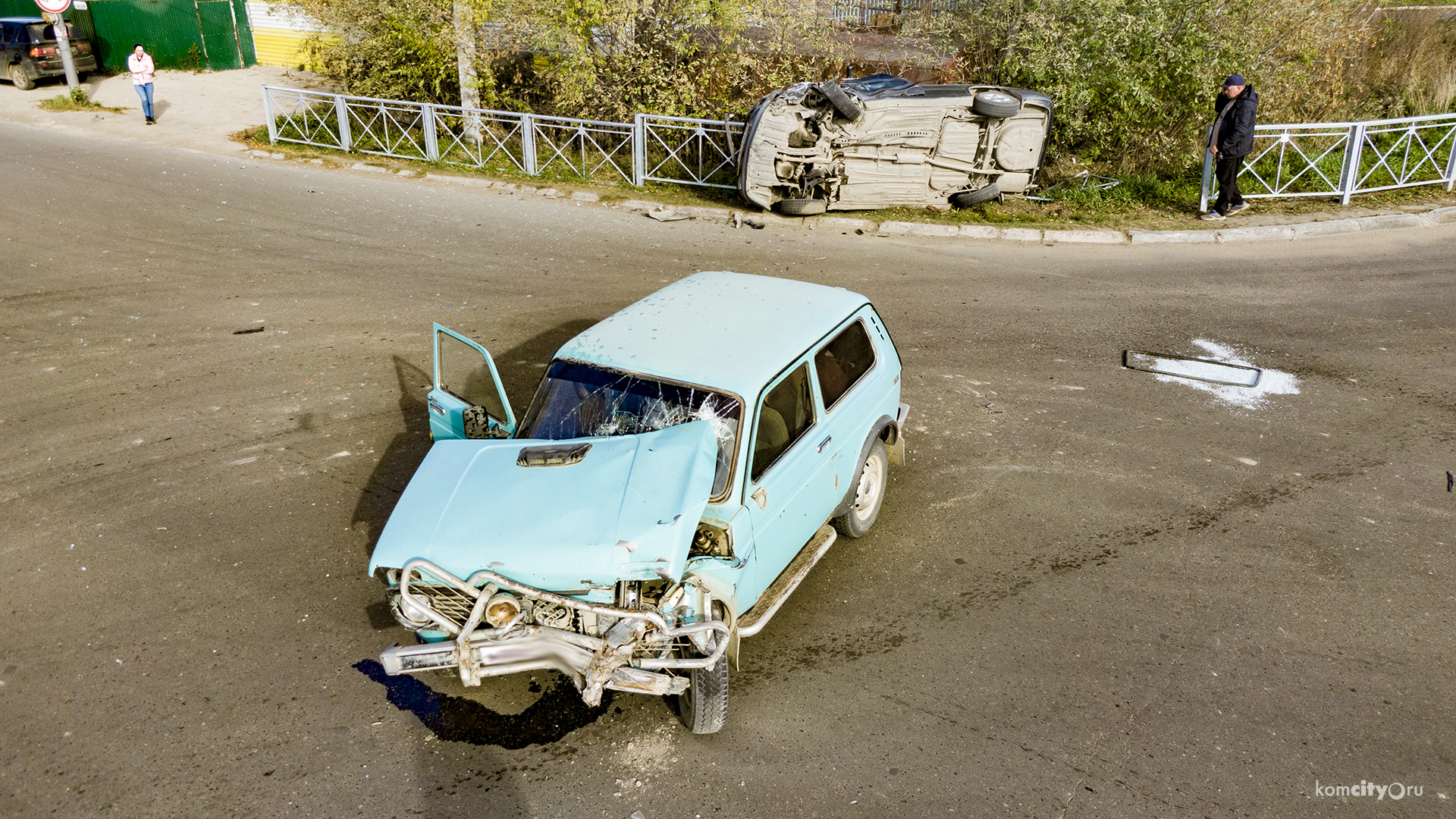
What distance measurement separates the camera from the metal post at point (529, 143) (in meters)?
14.7

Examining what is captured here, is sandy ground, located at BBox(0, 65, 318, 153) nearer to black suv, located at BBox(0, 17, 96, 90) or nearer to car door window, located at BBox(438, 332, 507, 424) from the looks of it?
black suv, located at BBox(0, 17, 96, 90)

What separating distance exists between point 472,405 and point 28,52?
23361 millimetres

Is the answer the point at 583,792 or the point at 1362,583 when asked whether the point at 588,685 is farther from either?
the point at 1362,583

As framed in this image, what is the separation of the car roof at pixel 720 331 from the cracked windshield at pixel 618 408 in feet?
0.24

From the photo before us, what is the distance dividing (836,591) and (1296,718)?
2405 mm

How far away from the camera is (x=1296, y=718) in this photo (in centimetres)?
447

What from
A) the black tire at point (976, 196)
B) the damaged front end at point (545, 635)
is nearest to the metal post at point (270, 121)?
the black tire at point (976, 196)

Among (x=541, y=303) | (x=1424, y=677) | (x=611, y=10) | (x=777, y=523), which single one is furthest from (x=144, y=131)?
(x=1424, y=677)

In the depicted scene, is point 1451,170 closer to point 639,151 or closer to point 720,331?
point 639,151

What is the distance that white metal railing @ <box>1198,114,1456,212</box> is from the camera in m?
12.7

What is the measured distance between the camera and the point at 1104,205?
13109 millimetres

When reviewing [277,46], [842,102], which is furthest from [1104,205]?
[277,46]

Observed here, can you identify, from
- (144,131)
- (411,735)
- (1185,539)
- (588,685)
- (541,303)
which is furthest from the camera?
(144,131)

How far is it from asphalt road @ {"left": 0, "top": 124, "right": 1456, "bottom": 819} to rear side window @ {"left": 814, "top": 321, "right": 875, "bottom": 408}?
1145 mm
